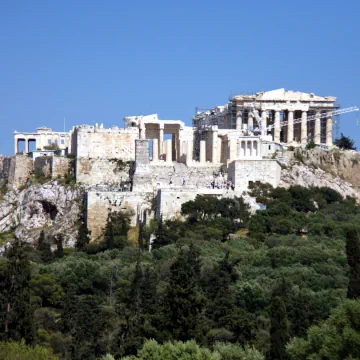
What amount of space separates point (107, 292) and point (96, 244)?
999cm

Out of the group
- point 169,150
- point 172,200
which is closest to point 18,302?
point 172,200

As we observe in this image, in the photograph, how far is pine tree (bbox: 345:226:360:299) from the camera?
59969 mm

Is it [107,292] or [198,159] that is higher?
[198,159]

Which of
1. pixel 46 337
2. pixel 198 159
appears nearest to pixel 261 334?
pixel 46 337

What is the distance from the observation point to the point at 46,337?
6178 cm

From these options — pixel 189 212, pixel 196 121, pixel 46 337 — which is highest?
pixel 196 121

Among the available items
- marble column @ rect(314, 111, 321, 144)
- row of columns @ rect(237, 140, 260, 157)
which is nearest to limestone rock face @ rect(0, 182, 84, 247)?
row of columns @ rect(237, 140, 260, 157)

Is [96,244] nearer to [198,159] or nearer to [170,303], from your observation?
[198,159]

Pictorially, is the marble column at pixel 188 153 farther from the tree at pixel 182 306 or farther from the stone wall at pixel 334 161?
the tree at pixel 182 306

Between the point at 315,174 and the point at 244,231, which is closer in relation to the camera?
the point at 244,231

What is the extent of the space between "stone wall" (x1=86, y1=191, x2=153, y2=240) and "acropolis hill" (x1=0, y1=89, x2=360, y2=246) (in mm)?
63

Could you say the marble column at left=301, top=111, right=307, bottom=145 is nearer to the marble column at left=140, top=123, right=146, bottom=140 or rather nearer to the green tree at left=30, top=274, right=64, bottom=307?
the marble column at left=140, top=123, right=146, bottom=140

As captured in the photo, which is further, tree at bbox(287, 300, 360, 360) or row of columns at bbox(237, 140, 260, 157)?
row of columns at bbox(237, 140, 260, 157)

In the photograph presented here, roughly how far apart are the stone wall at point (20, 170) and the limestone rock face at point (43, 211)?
157 cm
